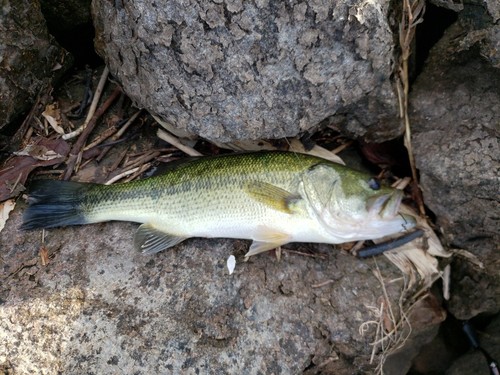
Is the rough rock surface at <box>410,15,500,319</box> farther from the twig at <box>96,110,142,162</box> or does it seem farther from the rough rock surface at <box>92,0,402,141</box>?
the twig at <box>96,110,142,162</box>

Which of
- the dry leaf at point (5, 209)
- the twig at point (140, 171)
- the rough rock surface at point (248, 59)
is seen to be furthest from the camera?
the twig at point (140, 171)

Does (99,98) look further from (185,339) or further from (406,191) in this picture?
(406,191)

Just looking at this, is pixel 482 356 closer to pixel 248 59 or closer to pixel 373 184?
pixel 373 184

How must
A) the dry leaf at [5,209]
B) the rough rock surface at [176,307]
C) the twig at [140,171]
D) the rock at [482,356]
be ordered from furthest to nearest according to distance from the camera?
the rock at [482,356] < the twig at [140,171] < the dry leaf at [5,209] < the rough rock surface at [176,307]

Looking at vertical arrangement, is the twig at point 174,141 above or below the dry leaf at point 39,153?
above

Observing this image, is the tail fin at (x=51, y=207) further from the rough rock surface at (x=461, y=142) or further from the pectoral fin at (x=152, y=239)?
the rough rock surface at (x=461, y=142)

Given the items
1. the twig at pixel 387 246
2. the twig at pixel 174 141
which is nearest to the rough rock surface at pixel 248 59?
the twig at pixel 174 141

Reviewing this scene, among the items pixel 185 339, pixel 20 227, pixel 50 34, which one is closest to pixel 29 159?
pixel 20 227
